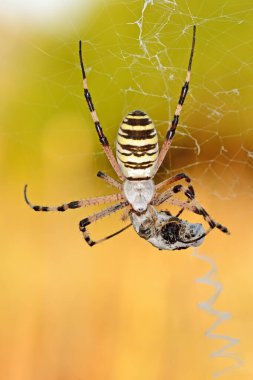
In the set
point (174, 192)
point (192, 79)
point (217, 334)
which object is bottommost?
point (217, 334)

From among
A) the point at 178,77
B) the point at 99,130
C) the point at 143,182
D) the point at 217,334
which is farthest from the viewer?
the point at 217,334

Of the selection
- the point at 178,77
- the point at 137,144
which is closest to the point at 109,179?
the point at 137,144

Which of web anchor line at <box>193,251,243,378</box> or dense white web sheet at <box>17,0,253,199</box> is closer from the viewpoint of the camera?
dense white web sheet at <box>17,0,253,199</box>

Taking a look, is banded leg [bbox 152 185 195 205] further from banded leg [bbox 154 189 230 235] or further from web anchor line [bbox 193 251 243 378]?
web anchor line [bbox 193 251 243 378]

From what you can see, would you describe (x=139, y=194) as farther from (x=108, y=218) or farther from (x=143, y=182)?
(x=108, y=218)

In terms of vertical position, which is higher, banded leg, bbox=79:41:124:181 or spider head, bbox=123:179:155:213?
banded leg, bbox=79:41:124:181

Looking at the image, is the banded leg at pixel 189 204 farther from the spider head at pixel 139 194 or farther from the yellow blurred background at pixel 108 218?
the yellow blurred background at pixel 108 218

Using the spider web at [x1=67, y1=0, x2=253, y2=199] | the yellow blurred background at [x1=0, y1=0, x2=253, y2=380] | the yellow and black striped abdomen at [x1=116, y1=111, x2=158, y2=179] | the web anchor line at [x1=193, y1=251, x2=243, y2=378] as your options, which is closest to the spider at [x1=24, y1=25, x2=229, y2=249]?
the yellow and black striped abdomen at [x1=116, y1=111, x2=158, y2=179]

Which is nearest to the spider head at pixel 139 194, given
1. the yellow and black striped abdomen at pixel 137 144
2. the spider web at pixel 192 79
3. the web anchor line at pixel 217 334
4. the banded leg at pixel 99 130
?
the banded leg at pixel 99 130

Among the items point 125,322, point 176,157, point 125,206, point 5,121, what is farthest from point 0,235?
point 125,206
